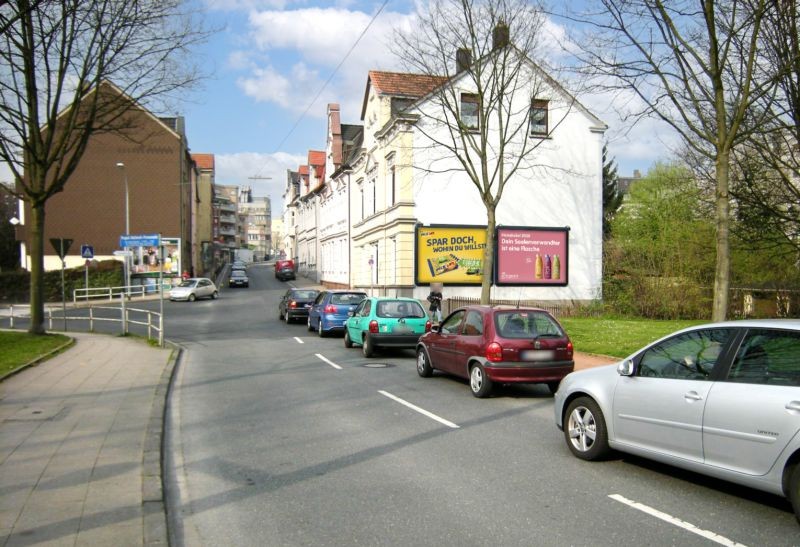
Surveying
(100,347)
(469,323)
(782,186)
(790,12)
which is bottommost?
(100,347)

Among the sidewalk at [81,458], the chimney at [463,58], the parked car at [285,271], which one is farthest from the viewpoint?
the parked car at [285,271]

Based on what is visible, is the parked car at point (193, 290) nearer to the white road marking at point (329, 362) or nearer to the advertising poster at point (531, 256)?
the advertising poster at point (531, 256)

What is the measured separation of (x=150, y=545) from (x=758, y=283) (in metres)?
26.4

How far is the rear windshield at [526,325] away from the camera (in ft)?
35.0

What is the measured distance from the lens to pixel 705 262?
1049 inches

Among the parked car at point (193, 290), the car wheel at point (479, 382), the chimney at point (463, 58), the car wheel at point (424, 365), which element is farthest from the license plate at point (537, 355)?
the parked car at point (193, 290)

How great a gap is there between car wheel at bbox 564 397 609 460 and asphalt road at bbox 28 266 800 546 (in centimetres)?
14

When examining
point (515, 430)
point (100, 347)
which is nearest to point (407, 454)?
point (515, 430)

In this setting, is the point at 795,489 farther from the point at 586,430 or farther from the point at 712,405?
the point at 586,430

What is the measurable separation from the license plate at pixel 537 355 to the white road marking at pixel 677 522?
4.84 m

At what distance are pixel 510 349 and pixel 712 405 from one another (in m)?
5.17

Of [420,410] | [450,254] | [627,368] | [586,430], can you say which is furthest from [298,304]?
[627,368]

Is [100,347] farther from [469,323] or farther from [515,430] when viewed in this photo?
[515,430]

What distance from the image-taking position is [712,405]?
5324 mm
